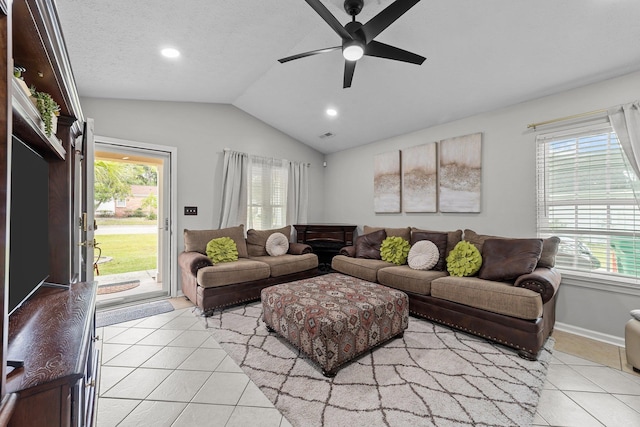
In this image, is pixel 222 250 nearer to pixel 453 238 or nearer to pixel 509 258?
Answer: pixel 453 238

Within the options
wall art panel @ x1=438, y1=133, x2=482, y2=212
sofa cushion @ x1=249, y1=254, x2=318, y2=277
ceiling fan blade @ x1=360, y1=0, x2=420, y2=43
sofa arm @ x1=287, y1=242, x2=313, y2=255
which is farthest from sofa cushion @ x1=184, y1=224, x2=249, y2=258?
ceiling fan blade @ x1=360, y1=0, x2=420, y2=43

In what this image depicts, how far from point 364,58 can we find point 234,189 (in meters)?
2.60

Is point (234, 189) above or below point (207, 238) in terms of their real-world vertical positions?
above

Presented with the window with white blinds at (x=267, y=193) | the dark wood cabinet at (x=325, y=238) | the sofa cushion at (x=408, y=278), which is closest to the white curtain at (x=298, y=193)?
the window with white blinds at (x=267, y=193)

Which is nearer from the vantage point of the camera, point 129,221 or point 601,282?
point 601,282

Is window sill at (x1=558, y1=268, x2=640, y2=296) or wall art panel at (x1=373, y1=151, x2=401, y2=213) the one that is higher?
wall art panel at (x1=373, y1=151, x2=401, y2=213)

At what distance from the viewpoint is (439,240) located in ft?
11.0

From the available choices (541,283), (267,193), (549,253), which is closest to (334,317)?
(541,283)

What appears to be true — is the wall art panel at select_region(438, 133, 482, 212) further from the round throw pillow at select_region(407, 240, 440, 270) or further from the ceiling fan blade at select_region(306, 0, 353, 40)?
the ceiling fan blade at select_region(306, 0, 353, 40)

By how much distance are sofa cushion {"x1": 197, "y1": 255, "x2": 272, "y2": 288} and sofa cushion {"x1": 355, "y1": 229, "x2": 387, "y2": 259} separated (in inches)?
54.5

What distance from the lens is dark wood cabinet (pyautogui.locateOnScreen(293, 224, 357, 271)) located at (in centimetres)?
457

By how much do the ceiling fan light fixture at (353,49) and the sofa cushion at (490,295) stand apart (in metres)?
2.23

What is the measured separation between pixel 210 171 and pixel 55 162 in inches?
89.5

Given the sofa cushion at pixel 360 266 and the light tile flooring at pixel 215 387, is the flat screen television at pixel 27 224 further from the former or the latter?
the sofa cushion at pixel 360 266
